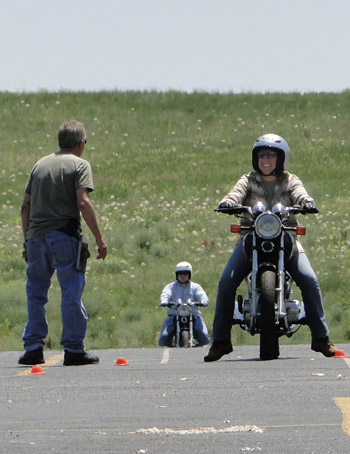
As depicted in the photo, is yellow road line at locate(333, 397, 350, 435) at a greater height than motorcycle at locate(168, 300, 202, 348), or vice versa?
yellow road line at locate(333, 397, 350, 435)

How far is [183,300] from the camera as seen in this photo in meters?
18.9

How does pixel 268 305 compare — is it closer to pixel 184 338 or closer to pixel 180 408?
pixel 180 408

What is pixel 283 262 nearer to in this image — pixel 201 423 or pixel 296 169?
pixel 201 423

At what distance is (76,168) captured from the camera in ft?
38.6

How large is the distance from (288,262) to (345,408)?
3912 mm

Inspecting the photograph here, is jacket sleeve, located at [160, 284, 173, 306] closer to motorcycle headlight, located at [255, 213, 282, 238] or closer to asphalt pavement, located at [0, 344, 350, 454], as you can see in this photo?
asphalt pavement, located at [0, 344, 350, 454]

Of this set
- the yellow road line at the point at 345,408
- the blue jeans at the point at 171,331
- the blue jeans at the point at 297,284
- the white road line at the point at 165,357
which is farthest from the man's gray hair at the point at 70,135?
the blue jeans at the point at 171,331

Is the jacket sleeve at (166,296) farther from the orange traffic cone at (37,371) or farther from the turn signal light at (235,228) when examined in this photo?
the orange traffic cone at (37,371)

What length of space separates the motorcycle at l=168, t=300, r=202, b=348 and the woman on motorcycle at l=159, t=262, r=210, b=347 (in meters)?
0.06

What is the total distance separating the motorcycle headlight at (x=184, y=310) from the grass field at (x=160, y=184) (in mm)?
3654

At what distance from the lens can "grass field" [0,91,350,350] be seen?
25916 millimetres

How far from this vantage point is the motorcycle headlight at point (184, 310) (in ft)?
60.3

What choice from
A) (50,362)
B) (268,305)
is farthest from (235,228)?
(50,362)

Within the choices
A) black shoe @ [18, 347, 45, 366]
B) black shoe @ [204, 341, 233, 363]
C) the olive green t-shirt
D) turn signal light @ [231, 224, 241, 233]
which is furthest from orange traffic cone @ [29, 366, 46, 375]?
turn signal light @ [231, 224, 241, 233]
